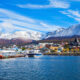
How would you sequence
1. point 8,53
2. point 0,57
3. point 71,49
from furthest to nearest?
point 71,49 → point 8,53 → point 0,57

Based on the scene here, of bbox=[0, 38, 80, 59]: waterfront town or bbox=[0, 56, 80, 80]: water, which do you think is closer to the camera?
bbox=[0, 56, 80, 80]: water

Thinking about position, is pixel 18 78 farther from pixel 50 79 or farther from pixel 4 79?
pixel 50 79

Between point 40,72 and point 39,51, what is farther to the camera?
point 39,51

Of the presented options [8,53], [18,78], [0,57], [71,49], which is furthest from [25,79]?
[71,49]

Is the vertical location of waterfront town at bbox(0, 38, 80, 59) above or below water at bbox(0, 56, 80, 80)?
above

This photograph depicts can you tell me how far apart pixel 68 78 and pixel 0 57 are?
132 feet

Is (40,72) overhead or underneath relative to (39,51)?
underneath

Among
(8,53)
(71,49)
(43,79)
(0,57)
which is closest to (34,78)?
(43,79)

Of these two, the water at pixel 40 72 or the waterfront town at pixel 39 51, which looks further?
the waterfront town at pixel 39 51

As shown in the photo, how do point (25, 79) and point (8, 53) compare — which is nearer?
point (25, 79)

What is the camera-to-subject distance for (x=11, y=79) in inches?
715

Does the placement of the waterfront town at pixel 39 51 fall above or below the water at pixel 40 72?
above

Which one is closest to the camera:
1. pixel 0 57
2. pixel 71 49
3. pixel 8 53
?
pixel 0 57

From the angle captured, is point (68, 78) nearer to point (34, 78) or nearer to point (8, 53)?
point (34, 78)
